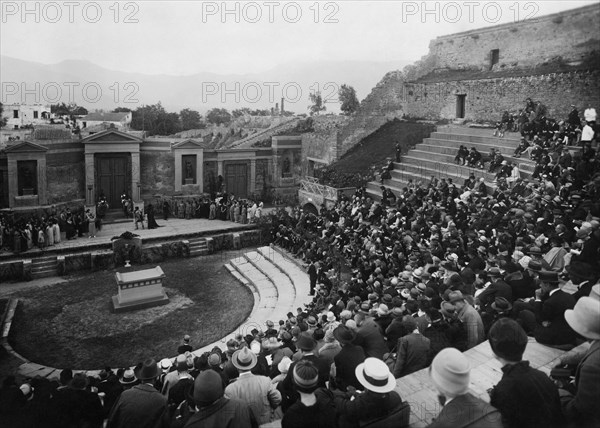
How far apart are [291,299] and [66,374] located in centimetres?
935

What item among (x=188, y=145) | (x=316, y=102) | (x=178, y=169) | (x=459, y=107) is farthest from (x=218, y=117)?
(x=459, y=107)

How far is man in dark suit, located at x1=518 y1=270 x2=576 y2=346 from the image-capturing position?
5.98 metres

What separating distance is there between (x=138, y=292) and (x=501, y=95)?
77.3 feet

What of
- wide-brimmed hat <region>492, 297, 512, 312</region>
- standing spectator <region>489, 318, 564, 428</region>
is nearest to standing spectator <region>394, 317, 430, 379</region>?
wide-brimmed hat <region>492, 297, 512, 312</region>

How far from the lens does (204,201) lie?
26.8 m

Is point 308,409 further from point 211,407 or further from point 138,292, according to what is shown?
point 138,292

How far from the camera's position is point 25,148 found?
22.2 meters

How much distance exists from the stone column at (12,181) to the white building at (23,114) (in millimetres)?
49841

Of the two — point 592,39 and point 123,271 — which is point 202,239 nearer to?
point 123,271

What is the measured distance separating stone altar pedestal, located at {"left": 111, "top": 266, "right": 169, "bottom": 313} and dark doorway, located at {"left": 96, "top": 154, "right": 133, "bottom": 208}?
11487 mm

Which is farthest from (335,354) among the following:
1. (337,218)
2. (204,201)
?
(204,201)

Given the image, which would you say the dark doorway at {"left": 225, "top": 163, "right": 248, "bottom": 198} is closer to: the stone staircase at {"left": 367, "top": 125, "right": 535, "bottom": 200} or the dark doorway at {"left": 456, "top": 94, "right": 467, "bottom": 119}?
the stone staircase at {"left": 367, "top": 125, "right": 535, "bottom": 200}

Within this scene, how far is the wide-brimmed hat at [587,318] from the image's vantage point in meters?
3.91

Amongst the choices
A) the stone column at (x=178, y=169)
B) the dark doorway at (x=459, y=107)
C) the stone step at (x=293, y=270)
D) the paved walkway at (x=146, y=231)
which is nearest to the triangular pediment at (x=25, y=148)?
the paved walkway at (x=146, y=231)
